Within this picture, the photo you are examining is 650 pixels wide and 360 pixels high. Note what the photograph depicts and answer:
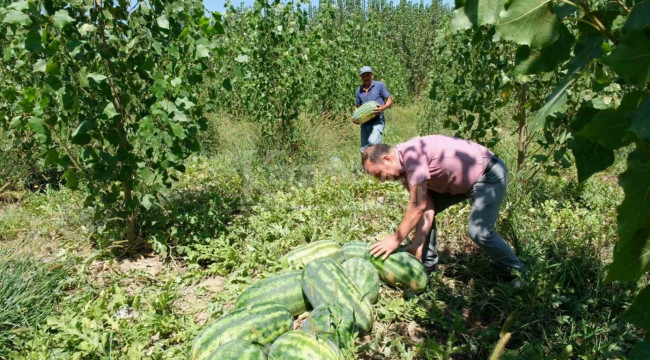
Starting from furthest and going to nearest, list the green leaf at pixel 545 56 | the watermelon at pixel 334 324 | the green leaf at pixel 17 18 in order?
the green leaf at pixel 17 18
the watermelon at pixel 334 324
the green leaf at pixel 545 56

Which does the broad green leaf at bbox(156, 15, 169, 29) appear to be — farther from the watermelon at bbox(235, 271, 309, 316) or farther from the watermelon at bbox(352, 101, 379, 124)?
the watermelon at bbox(352, 101, 379, 124)

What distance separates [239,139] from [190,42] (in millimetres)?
4147

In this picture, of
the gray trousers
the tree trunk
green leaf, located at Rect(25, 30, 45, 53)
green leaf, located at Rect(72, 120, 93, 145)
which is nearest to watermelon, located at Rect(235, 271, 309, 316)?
the gray trousers

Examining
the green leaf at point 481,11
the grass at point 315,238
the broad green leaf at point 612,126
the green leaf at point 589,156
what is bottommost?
the grass at point 315,238

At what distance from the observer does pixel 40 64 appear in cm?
308

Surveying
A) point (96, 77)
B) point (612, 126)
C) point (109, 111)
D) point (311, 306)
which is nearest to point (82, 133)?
point (109, 111)

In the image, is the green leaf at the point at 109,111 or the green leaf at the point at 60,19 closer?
the green leaf at the point at 60,19

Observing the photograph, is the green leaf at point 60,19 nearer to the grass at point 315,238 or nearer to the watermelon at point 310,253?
the grass at point 315,238

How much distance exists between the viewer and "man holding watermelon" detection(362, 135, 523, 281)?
313cm

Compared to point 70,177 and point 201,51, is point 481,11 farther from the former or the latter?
point 70,177

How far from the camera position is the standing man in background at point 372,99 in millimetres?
7062

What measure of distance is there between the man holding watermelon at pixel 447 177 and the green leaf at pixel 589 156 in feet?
5.84

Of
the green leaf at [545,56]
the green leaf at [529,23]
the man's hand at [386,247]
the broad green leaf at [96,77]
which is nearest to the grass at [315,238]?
the man's hand at [386,247]

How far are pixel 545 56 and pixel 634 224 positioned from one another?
53 centimetres
